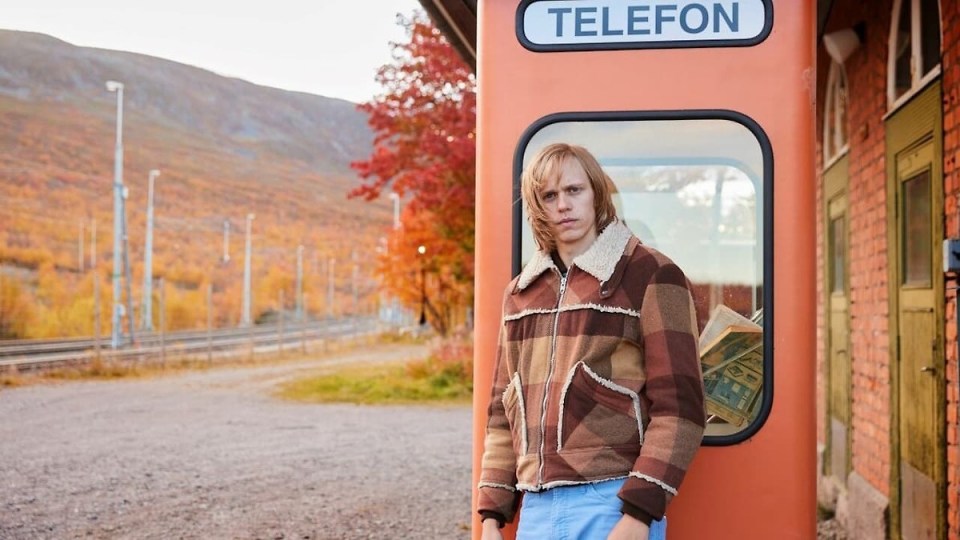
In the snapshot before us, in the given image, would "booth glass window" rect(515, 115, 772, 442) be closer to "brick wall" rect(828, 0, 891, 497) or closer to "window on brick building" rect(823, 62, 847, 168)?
"brick wall" rect(828, 0, 891, 497)

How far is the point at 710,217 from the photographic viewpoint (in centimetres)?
329

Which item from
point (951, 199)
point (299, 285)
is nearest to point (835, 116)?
point (951, 199)

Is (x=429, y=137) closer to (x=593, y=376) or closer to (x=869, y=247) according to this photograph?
(x=869, y=247)

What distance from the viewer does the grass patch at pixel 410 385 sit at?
17.8m

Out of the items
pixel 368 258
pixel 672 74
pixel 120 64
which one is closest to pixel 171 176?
pixel 368 258

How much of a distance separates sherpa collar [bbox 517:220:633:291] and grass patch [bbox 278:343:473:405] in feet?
48.3

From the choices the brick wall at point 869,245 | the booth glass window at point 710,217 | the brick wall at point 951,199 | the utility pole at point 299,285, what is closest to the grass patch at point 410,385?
the brick wall at point 869,245

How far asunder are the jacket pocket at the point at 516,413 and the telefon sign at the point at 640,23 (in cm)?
108

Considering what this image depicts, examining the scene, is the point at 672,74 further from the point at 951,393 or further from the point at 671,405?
the point at 951,393

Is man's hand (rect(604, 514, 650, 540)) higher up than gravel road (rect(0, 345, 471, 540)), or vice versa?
man's hand (rect(604, 514, 650, 540))

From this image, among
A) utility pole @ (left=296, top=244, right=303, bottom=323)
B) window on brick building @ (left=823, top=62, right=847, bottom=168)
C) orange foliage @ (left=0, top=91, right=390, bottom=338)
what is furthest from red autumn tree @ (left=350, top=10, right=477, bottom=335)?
utility pole @ (left=296, top=244, right=303, bottom=323)

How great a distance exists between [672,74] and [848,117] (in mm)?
4896

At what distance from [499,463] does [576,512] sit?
11.0 inches

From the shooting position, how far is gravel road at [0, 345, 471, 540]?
26.5 feet
